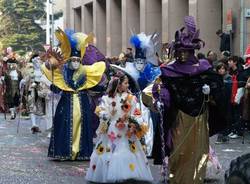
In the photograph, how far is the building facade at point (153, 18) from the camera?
20.5m

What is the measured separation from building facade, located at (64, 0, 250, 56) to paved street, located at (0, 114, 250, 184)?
2732 mm

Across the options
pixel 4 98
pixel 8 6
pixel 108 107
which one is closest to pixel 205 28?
pixel 4 98

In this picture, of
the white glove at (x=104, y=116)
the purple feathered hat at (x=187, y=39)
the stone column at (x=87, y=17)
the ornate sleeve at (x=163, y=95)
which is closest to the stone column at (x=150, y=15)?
the stone column at (x=87, y=17)

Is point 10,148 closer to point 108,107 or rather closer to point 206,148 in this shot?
point 108,107

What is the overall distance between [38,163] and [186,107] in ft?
10.6

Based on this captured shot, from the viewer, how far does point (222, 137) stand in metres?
13.0

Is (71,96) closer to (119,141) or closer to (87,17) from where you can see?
(119,141)

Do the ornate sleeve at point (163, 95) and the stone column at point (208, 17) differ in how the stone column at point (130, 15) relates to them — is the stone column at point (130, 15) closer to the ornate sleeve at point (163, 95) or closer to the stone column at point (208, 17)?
the stone column at point (208, 17)

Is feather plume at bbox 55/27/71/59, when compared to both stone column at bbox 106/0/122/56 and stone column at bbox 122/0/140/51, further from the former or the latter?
stone column at bbox 106/0/122/56

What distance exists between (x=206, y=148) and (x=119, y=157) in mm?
1070

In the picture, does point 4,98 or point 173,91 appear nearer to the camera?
point 173,91

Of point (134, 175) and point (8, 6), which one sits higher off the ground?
point (8, 6)

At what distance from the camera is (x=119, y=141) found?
836 centimetres

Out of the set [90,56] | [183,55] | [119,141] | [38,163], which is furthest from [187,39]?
[90,56]
